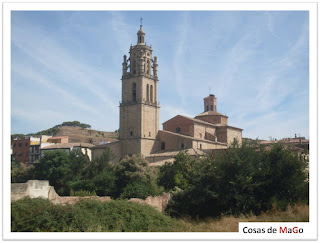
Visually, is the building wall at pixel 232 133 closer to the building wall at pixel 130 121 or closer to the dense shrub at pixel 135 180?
the building wall at pixel 130 121

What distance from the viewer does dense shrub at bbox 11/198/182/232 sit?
551 inches

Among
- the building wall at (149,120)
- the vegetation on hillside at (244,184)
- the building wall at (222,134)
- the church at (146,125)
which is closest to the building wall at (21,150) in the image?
the church at (146,125)

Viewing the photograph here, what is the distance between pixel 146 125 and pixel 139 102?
2692 millimetres

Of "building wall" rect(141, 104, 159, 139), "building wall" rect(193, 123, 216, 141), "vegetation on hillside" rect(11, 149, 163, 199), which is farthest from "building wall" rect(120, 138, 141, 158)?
"vegetation on hillside" rect(11, 149, 163, 199)

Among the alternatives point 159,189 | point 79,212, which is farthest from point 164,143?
point 79,212

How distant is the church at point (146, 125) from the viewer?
41.8 m

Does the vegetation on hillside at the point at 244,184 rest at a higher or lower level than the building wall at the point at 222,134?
lower

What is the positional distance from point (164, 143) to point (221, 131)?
861 cm

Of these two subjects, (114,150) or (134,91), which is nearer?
(114,150)

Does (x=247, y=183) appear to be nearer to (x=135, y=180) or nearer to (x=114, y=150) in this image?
(x=135, y=180)

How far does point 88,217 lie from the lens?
15133 mm

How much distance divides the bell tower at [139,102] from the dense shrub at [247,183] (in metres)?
23.5

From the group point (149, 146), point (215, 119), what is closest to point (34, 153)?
point (149, 146)

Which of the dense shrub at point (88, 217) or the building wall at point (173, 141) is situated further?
the building wall at point (173, 141)
